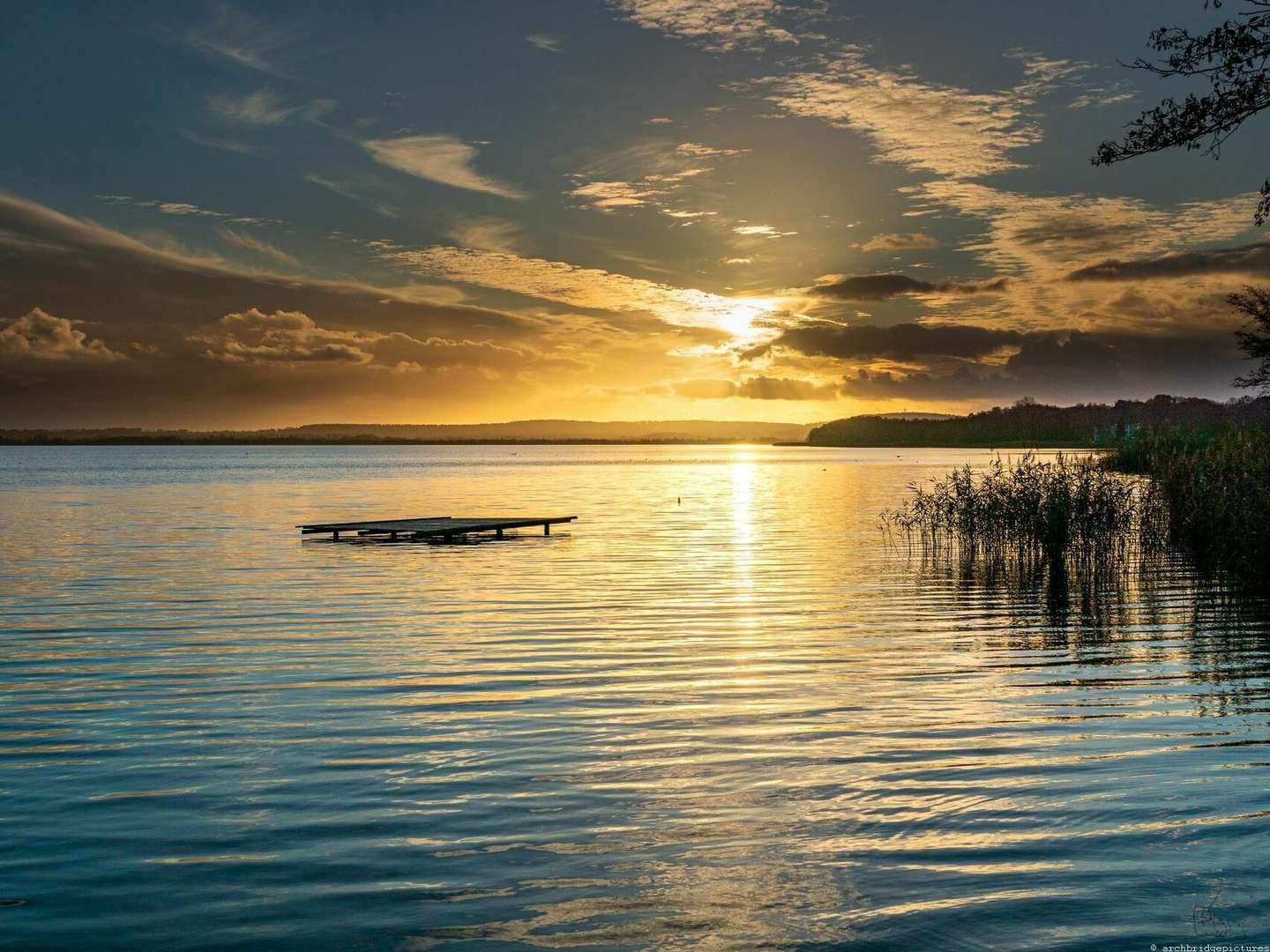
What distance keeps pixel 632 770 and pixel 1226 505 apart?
21.2 metres

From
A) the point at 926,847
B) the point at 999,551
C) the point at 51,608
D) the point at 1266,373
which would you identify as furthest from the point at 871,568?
the point at 926,847

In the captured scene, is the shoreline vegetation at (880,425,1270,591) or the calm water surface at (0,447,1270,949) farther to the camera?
the shoreline vegetation at (880,425,1270,591)

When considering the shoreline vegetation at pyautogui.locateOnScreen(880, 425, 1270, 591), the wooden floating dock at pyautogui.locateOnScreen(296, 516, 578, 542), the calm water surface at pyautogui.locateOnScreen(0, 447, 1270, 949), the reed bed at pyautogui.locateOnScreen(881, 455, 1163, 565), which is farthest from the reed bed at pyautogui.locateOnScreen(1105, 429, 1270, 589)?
the wooden floating dock at pyautogui.locateOnScreen(296, 516, 578, 542)

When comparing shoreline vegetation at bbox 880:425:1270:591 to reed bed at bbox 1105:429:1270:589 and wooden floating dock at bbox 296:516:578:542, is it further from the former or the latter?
wooden floating dock at bbox 296:516:578:542

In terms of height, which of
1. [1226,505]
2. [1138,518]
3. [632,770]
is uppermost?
[1226,505]

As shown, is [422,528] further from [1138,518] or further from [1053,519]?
[1138,518]

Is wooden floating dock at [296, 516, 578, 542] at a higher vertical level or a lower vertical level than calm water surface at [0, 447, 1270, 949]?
higher

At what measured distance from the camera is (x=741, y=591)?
84.6ft

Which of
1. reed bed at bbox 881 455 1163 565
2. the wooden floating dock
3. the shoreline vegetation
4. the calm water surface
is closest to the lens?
the calm water surface

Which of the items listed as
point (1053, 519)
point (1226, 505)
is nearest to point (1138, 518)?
point (1053, 519)

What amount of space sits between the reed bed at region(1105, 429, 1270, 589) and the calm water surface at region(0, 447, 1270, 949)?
77.0 inches

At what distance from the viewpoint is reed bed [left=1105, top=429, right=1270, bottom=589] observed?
24297 mm

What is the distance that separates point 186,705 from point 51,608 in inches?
457

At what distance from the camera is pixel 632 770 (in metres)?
10.4
